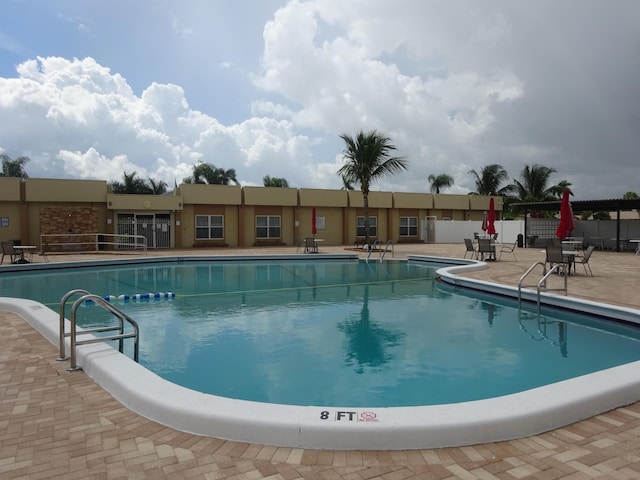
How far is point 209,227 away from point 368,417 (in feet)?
78.8

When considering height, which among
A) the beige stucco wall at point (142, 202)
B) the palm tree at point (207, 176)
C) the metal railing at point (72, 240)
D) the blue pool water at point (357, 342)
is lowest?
the blue pool water at point (357, 342)

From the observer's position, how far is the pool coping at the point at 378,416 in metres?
2.96

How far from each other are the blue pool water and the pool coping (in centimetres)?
124

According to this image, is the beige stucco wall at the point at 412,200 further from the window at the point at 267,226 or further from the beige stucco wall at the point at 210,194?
the beige stucco wall at the point at 210,194

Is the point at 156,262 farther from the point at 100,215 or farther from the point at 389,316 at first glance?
the point at 389,316

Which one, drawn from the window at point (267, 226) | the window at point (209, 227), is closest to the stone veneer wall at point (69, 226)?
the window at point (209, 227)

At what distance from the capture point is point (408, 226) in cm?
3130

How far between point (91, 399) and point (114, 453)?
1.08 m

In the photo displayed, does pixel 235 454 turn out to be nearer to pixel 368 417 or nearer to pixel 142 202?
pixel 368 417

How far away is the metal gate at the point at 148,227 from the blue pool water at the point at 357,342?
12.4 m

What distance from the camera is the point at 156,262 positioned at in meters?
18.8

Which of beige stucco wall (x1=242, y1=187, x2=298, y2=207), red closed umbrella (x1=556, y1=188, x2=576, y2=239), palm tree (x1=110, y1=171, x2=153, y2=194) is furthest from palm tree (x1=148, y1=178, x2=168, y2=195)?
red closed umbrella (x1=556, y1=188, x2=576, y2=239)

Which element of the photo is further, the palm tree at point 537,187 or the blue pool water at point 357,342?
the palm tree at point 537,187

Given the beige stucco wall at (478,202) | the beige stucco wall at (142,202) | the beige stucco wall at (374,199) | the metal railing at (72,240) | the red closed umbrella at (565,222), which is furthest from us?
the beige stucco wall at (478,202)
